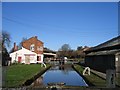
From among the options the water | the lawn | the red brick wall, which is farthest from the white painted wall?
the water

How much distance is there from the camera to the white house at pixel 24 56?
6600cm

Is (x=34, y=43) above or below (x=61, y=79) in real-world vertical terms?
above

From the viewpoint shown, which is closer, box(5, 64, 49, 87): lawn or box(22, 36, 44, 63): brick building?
box(5, 64, 49, 87): lawn

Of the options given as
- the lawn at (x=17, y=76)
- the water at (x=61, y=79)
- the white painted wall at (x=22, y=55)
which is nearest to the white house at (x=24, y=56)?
the white painted wall at (x=22, y=55)

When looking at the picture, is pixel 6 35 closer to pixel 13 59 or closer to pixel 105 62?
pixel 13 59

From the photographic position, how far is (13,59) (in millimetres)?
66812

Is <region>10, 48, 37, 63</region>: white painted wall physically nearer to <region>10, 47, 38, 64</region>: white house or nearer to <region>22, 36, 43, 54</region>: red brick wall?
<region>10, 47, 38, 64</region>: white house

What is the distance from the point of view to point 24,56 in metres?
65.9

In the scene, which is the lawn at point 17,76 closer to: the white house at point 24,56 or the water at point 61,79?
the water at point 61,79

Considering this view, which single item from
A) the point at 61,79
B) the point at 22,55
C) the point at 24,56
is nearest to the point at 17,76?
the point at 61,79

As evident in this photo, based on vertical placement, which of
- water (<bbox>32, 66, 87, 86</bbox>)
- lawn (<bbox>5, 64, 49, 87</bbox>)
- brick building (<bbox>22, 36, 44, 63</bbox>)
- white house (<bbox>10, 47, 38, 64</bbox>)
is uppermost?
brick building (<bbox>22, 36, 44, 63</bbox>)

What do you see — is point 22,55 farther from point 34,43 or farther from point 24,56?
point 34,43

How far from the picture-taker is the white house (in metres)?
66.0

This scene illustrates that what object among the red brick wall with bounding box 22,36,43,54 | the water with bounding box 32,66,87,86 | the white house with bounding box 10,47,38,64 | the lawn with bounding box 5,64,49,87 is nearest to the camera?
the lawn with bounding box 5,64,49,87
